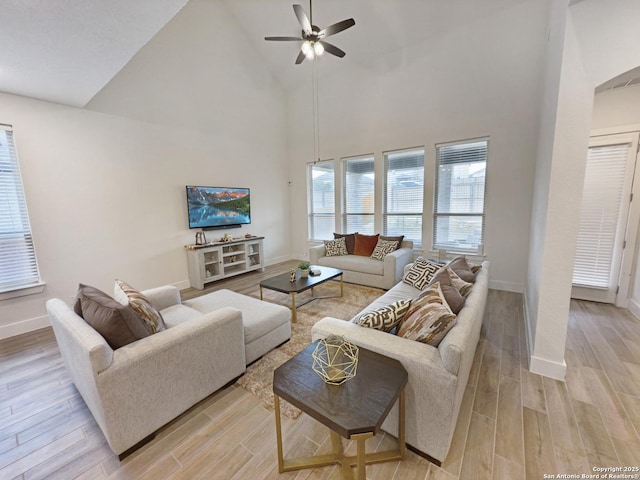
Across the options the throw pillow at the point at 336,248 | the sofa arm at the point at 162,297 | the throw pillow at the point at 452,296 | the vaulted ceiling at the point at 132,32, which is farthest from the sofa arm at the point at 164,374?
the throw pillow at the point at 336,248

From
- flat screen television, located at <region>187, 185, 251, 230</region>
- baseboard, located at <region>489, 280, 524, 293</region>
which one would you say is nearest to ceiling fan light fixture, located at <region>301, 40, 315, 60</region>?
Answer: flat screen television, located at <region>187, 185, 251, 230</region>

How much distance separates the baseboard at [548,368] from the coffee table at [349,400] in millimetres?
1450

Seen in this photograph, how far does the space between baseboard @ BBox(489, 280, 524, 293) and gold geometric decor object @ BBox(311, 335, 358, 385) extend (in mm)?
3692

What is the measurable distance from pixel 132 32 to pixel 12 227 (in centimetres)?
260

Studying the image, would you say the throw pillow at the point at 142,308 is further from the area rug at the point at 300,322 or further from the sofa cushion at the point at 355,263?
the sofa cushion at the point at 355,263

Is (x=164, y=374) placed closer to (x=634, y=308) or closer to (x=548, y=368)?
(x=548, y=368)

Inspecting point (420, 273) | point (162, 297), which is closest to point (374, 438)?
point (420, 273)

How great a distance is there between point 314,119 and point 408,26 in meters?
2.31

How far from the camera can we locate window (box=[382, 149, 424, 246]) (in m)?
4.61

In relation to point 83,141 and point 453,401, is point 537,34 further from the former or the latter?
point 83,141

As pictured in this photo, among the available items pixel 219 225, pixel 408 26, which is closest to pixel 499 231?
pixel 408 26

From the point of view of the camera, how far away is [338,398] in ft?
3.63

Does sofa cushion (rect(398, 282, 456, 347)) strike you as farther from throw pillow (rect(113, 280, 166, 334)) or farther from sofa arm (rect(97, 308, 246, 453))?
throw pillow (rect(113, 280, 166, 334))

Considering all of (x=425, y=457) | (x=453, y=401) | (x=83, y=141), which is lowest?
(x=425, y=457)
